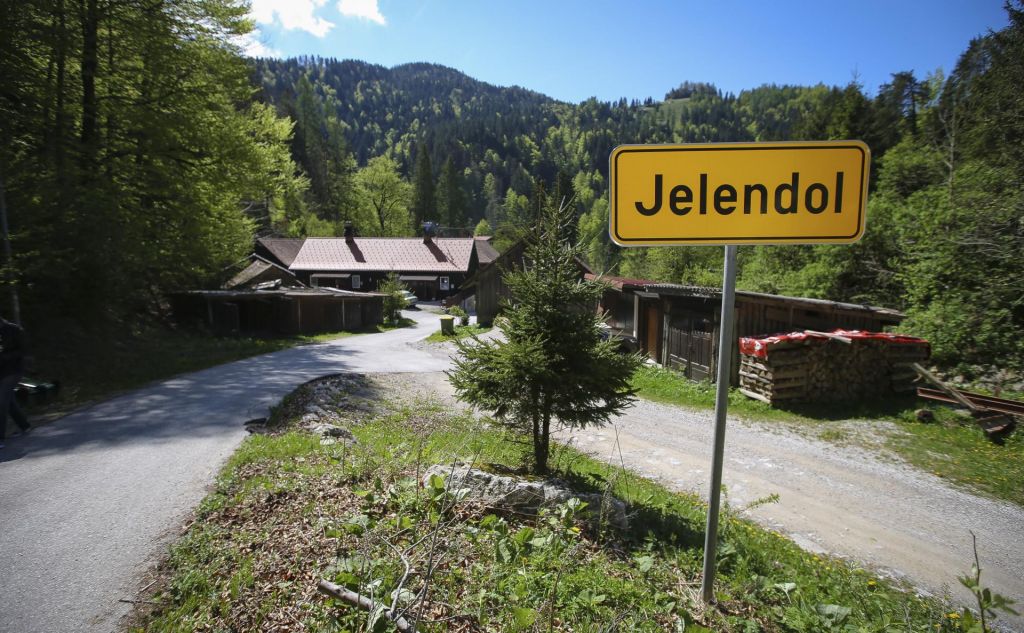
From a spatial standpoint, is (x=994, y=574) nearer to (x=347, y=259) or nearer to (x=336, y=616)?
(x=336, y=616)

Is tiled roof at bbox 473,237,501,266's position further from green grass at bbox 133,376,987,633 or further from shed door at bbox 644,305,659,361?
green grass at bbox 133,376,987,633

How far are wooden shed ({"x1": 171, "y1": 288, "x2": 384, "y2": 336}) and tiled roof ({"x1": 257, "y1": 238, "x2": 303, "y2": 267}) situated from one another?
71.8ft

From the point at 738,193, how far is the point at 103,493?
720 centimetres

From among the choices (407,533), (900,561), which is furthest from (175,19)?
(900,561)

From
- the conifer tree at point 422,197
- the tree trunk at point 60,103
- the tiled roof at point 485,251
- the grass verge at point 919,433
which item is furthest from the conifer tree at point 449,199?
the grass verge at point 919,433

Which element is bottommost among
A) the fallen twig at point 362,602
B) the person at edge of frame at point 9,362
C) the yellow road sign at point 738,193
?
the fallen twig at point 362,602

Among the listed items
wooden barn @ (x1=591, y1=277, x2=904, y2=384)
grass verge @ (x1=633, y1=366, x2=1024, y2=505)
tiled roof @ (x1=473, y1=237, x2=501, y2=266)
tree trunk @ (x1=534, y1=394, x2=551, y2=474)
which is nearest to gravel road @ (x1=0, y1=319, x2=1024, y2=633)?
grass verge @ (x1=633, y1=366, x2=1024, y2=505)

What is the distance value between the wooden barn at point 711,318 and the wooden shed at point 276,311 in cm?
2076

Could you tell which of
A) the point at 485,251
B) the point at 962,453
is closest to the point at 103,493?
the point at 962,453

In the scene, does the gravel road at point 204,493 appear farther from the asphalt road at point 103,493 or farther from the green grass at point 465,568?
the green grass at point 465,568

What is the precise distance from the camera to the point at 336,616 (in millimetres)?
2809

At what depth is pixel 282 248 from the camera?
5100 cm

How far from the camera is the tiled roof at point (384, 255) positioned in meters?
50.8

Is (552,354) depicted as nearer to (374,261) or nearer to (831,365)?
(831,365)
